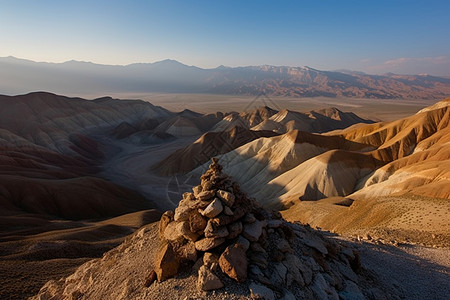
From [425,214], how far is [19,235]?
3597 cm

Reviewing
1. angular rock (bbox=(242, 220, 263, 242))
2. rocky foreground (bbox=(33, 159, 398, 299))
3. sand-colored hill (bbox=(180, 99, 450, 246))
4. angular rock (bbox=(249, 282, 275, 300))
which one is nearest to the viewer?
angular rock (bbox=(249, 282, 275, 300))

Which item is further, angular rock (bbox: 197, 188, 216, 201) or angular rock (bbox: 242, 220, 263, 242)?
angular rock (bbox: 197, 188, 216, 201)

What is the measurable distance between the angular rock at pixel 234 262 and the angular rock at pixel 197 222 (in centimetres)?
120

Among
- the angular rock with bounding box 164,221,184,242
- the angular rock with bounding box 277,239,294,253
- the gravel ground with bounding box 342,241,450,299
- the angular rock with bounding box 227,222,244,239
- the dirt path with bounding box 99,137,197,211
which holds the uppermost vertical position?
the angular rock with bounding box 227,222,244,239

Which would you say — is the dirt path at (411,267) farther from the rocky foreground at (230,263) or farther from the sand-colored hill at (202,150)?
the sand-colored hill at (202,150)

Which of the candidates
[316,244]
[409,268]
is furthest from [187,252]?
[409,268]

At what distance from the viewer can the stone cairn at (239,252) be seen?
339 inches

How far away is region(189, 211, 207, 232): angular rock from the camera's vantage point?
9.48 m

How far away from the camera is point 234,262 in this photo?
8.56 meters

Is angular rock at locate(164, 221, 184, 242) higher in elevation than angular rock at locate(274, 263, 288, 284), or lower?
higher

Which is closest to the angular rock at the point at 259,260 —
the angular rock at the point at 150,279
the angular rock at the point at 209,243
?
Answer: the angular rock at the point at 209,243

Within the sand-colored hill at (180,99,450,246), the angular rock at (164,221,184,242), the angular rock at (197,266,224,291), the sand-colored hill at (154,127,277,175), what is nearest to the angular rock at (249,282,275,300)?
the angular rock at (197,266,224,291)

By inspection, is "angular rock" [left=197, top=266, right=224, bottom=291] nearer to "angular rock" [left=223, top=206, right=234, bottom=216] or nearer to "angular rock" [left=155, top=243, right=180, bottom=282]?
"angular rock" [left=155, top=243, right=180, bottom=282]

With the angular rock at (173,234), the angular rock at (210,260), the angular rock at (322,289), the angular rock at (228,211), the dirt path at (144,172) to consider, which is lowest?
the dirt path at (144,172)
